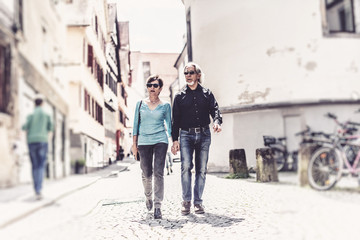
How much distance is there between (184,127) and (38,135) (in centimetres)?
115

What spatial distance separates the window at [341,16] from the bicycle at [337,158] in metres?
0.23

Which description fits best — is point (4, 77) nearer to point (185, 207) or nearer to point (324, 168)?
point (324, 168)

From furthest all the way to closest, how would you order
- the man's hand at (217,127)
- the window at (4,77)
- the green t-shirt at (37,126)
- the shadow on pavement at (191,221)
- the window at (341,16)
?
the shadow on pavement at (191,221) < the man's hand at (217,127) < the window at (341,16) < the green t-shirt at (37,126) < the window at (4,77)

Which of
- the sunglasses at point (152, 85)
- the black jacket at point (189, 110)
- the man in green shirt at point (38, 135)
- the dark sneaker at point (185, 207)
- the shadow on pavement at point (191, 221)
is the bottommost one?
the shadow on pavement at point (191, 221)

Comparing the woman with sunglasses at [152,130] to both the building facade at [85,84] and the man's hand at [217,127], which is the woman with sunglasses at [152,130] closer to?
the man's hand at [217,127]

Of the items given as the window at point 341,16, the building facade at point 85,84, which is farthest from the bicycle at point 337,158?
the building facade at point 85,84

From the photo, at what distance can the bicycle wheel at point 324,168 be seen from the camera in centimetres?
104

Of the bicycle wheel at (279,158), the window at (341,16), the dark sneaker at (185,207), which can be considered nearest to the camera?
the window at (341,16)

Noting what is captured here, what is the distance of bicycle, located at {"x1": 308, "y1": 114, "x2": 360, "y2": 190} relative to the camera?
3.38 feet

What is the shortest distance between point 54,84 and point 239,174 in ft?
2.18

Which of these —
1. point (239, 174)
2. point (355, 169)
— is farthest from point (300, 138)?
point (239, 174)

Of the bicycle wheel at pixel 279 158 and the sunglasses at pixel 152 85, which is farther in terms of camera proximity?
the sunglasses at pixel 152 85

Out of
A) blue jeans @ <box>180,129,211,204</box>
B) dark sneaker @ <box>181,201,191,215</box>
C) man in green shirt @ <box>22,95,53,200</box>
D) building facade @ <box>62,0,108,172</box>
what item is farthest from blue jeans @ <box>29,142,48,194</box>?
dark sneaker @ <box>181,201,191,215</box>

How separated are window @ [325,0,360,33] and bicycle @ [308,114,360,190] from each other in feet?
0.75
